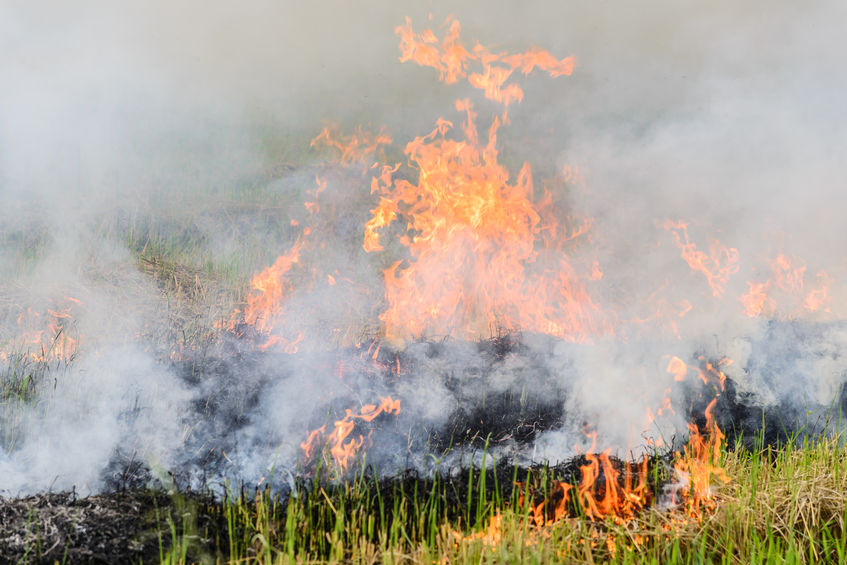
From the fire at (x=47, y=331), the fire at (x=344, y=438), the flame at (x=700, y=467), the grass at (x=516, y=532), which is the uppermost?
the fire at (x=47, y=331)

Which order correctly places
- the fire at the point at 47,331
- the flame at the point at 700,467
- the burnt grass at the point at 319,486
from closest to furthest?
the burnt grass at the point at 319,486 → the flame at the point at 700,467 → the fire at the point at 47,331

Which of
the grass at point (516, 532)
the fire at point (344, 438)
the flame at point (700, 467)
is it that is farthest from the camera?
the fire at point (344, 438)

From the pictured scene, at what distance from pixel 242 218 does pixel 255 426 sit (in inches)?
341

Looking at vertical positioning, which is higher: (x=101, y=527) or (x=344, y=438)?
(x=344, y=438)

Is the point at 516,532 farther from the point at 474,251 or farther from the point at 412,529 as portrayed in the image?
the point at 474,251

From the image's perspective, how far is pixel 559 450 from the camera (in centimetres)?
473

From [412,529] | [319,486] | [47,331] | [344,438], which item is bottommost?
[412,529]

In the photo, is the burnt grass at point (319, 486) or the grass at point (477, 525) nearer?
the grass at point (477, 525)

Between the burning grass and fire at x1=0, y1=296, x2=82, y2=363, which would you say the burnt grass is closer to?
the burning grass

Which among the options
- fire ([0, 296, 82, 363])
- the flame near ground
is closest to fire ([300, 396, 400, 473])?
the flame near ground

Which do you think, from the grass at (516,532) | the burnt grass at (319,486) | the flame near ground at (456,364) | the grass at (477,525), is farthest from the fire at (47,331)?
the grass at (516,532)

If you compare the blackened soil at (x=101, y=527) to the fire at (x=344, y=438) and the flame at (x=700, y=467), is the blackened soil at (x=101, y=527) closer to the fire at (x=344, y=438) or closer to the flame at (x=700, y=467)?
the fire at (x=344, y=438)

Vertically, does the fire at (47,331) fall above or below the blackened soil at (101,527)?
above

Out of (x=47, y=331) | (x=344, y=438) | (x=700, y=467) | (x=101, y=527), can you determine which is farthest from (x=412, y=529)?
(x=47, y=331)
